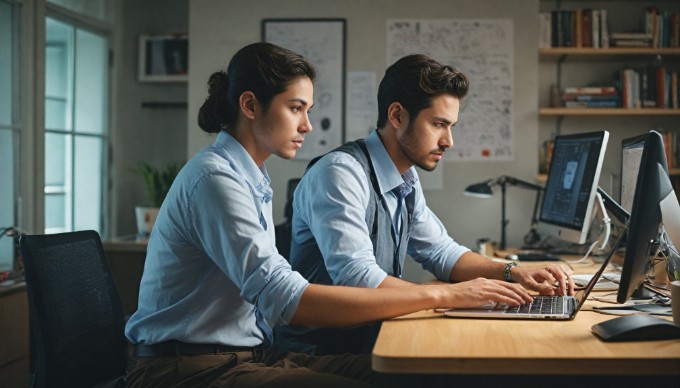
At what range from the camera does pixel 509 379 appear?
161cm

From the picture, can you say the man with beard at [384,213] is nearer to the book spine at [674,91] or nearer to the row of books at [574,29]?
the row of books at [574,29]

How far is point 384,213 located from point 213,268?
2.16 ft

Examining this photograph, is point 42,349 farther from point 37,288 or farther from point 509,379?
point 509,379

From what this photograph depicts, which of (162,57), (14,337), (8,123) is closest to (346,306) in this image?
(14,337)

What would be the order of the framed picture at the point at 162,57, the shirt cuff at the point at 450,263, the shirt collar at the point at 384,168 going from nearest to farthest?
1. the shirt collar at the point at 384,168
2. the shirt cuff at the point at 450,263
3. the framed picture at the point at 162,57

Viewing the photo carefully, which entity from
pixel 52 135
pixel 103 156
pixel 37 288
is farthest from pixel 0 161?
pixel 37 288

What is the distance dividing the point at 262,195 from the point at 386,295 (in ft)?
1.25

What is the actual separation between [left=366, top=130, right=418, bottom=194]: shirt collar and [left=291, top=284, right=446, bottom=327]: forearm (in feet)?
2.00

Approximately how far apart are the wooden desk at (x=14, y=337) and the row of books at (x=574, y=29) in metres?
3.14

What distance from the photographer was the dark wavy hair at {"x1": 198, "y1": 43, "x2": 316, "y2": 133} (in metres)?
1.68

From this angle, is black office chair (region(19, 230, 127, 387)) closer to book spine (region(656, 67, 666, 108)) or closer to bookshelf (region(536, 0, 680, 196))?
bookshelf (region(536, 0, 680, 196))

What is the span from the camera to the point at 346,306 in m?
1.48

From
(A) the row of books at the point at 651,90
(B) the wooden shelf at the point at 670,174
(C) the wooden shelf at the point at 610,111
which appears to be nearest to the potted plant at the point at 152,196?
(B) the wooden shelf at the point at 670,174

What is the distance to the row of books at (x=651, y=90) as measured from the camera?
4387 millimetres
